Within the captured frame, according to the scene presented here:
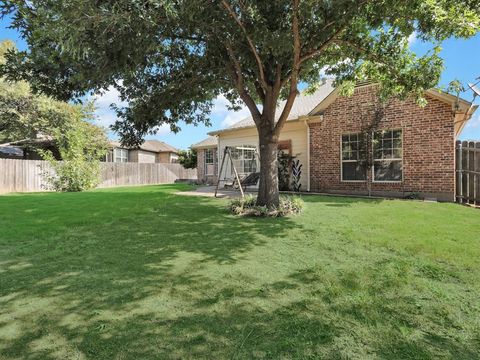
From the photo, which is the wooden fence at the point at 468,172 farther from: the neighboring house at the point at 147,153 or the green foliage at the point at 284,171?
the neighboring house at the point at 147,153

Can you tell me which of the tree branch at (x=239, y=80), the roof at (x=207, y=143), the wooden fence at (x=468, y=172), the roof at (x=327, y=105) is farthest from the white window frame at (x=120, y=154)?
the wooden fence at (x=468, y=172)

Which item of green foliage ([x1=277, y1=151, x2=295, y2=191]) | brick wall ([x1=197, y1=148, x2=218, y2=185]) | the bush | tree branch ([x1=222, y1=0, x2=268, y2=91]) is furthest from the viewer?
brick wall ([x1=197, y1=148, x2=218, y2=185])

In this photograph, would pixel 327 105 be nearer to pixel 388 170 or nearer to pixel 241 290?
pixel 388 170

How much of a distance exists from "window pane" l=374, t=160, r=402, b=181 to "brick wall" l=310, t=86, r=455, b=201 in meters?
0.22

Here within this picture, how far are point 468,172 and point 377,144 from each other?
2935mm

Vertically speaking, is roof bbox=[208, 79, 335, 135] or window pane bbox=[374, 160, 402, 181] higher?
roof bbox=[208, 79, 335, 135]

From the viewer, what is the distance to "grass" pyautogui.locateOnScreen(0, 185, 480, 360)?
2543mm

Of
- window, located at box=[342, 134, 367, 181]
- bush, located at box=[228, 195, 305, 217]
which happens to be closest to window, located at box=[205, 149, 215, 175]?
window, located at box=[342, 134, 367, 181]

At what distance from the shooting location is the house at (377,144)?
10.9m

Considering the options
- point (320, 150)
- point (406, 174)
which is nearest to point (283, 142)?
point (320, 150)

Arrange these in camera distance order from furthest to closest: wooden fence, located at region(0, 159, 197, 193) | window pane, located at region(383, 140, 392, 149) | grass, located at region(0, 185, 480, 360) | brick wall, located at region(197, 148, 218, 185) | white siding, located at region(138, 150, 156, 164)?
white siding, located at region(138, 150, 156, 164) → brick wall, located at region(197, 148, 218, 185) → wooden fence, located at region(0, 159, 197, 193) → window pane, located at region(383, 140, 392, 149) → grass, located at region(0, 185, 480, 360)

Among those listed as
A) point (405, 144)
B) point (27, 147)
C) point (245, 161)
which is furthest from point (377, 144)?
point (27, 147)

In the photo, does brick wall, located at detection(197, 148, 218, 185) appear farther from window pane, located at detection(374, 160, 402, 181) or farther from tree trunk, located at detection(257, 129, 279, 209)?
tree trunk, located at detection(257, 129, 279, 209)

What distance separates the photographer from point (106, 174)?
2409 cm
